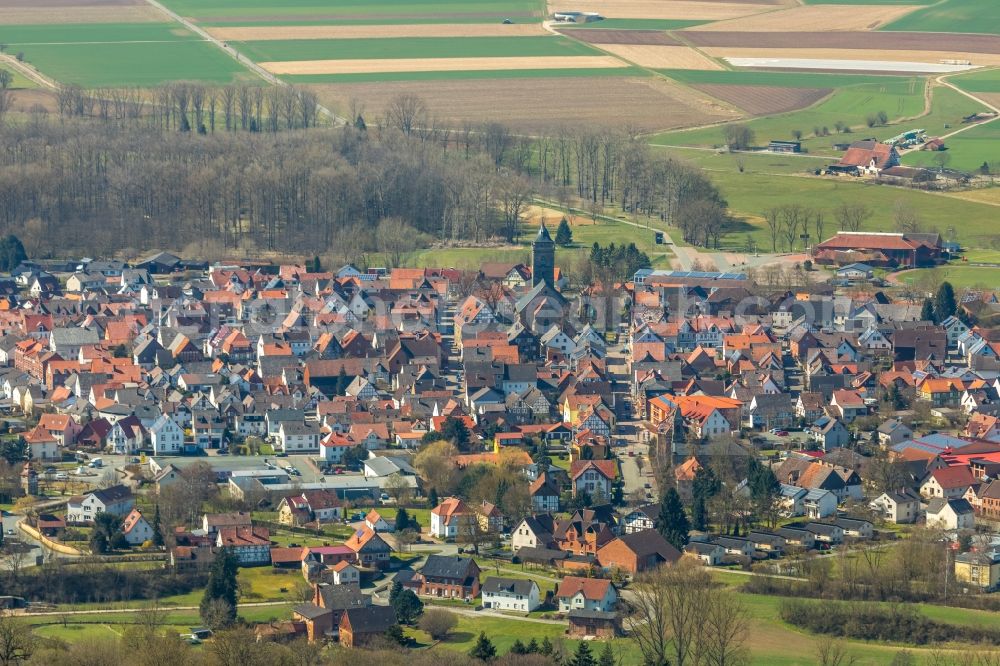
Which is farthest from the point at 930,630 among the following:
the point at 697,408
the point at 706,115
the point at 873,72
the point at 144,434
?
the point at 873,72

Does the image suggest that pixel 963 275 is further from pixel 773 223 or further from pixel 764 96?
pixel 764 96

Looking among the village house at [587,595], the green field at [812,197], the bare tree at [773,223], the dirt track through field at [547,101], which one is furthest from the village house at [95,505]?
the dirt track through field at [547,101]

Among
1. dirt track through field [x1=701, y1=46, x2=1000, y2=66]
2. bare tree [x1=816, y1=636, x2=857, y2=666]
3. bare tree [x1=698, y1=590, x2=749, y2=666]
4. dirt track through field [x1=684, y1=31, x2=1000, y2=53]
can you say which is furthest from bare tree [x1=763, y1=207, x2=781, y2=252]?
bare tree [x1=698, y1=590, x2=749, y2=666]

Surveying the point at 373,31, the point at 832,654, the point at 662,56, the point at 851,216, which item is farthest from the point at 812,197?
the point at 832,654

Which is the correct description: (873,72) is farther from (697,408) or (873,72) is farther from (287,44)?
(697,408)

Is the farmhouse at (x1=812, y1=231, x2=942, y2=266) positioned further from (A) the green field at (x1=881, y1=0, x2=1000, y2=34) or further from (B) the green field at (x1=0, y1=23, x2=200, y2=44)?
(B) the green field at (x1=0, y1=23, x2=200, y2=44)

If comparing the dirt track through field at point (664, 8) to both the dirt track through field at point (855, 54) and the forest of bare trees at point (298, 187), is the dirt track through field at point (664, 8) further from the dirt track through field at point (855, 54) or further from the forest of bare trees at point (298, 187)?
the forest of bare trees at point (298, 187)
